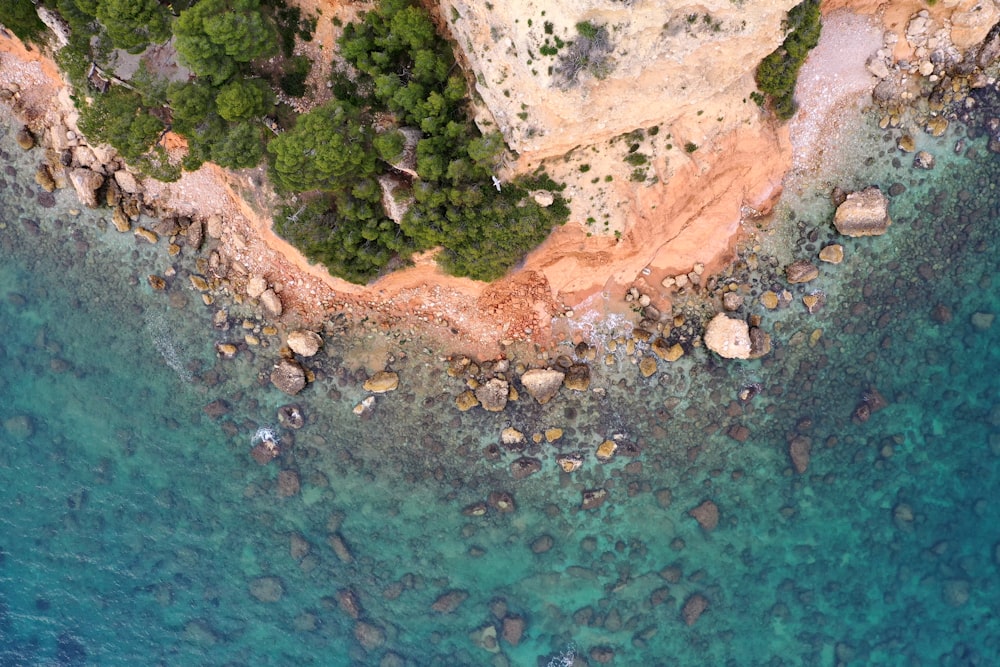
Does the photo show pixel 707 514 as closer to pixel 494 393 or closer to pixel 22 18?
pixel 494 393

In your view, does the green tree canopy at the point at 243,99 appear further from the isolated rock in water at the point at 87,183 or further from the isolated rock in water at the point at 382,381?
the isolated rock in water at the point at 382,381

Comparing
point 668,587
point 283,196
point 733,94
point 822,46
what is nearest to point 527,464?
point 668,587

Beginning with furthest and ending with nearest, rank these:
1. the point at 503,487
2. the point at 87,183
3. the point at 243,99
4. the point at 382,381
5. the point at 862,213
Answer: the point at 503,487 → the point at 382,381 → the point at 87,183 → the point at 862,213 → the point at 243,99

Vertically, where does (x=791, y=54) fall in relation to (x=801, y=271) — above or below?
above

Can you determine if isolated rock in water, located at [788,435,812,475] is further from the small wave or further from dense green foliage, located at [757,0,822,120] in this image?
the small wave

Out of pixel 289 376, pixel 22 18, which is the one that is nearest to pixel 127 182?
pixel 22 18

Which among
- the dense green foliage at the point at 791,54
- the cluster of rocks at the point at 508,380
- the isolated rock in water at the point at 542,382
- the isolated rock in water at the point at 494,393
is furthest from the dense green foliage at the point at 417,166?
the dense green foliage at the point at 791,54

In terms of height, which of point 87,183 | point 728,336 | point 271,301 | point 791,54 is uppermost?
point 791,54
